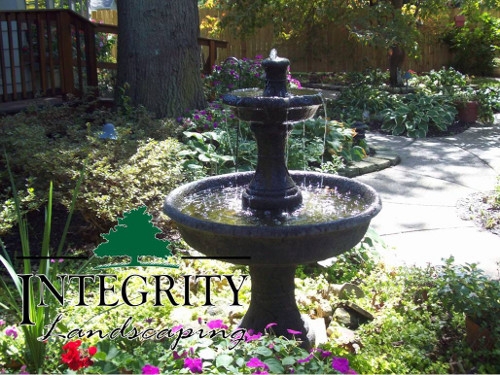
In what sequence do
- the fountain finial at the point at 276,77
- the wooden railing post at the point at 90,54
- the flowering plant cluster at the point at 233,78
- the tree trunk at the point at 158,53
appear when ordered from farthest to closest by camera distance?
the flowering plant cluster at the point at 233,78
the wooden railing post at the point at 90,54
the tree trunk at the point at 158,53
the fountain finial at the point at 276,77

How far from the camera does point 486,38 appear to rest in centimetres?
1762

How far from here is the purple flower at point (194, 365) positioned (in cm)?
254

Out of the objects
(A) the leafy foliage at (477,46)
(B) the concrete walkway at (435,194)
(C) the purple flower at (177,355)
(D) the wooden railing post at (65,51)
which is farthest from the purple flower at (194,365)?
(A) the leafy foliage at (477,46)

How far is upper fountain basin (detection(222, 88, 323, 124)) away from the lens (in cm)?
312

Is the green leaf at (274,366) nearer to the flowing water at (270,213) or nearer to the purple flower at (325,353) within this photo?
the purple flower at (325,353)

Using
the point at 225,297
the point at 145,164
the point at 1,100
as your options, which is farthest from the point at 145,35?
the point at 225,297

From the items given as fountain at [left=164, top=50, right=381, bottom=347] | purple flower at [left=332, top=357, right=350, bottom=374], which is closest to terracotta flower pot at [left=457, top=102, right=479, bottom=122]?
fountain at [left=164, top=50, right=381, bottom=347]

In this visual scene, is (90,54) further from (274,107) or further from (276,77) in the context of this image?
(274,107)

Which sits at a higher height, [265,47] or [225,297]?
[265,47]

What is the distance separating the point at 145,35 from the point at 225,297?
454 centimetres

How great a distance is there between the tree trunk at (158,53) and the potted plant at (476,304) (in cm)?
502

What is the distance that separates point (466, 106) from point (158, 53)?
17.8 feet

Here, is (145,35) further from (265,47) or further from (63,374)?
(265,47)

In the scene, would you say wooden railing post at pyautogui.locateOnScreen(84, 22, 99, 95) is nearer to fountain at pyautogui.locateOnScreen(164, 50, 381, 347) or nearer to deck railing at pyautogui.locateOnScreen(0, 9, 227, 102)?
deck railing at pyautogui.locateOnScreen(0, 9, 227, 102)
